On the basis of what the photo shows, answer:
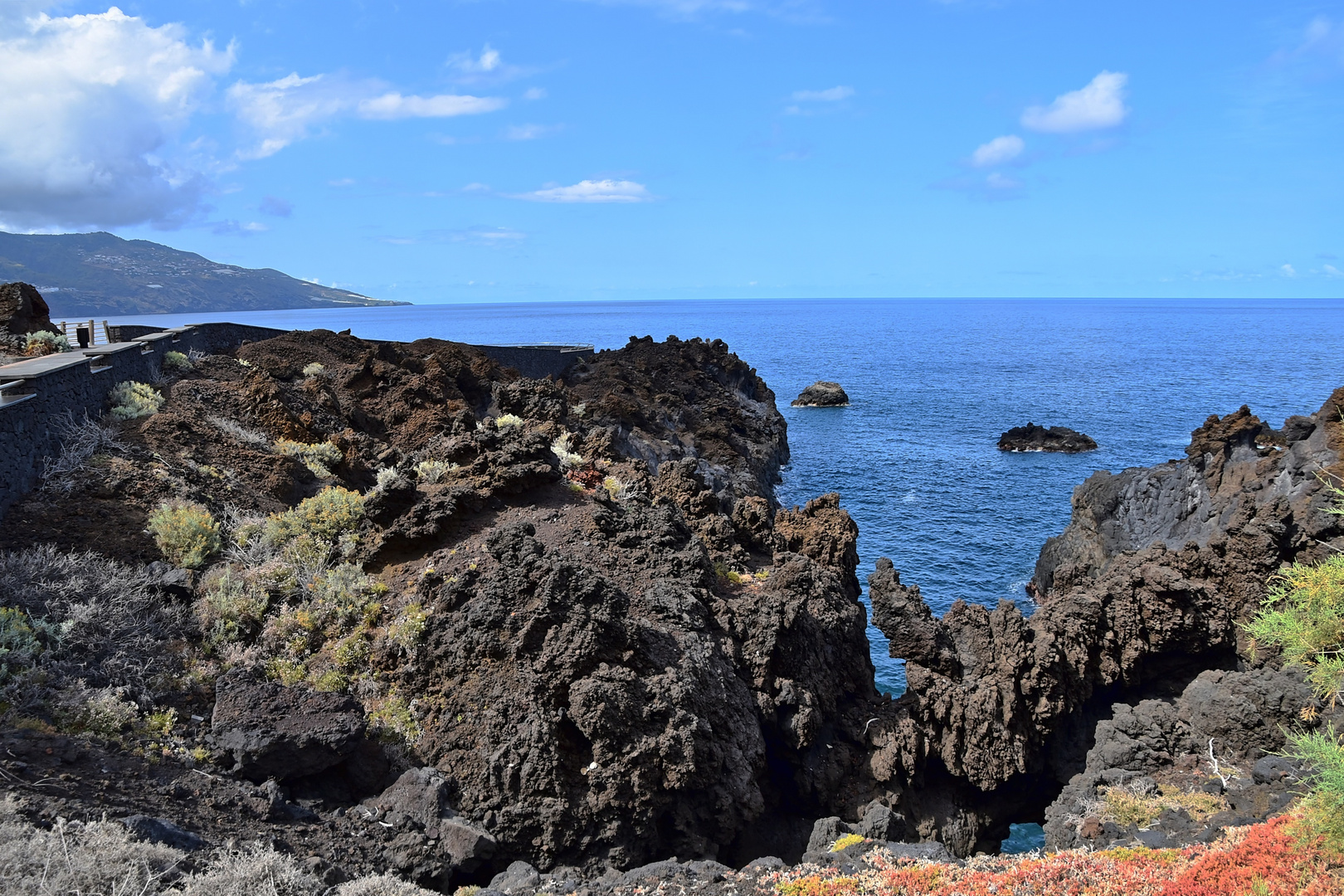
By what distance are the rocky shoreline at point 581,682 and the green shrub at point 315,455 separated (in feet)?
0.38

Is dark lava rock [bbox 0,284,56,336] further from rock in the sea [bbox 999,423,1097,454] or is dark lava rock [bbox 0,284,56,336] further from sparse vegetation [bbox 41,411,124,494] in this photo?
rock in the sea [bbox 999,423,1097,454]

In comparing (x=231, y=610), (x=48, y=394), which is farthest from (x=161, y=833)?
(x=48, y=394)

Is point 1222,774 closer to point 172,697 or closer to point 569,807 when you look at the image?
point 569,807

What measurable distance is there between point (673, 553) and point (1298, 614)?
9.49m

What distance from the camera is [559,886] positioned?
9812 millimetres

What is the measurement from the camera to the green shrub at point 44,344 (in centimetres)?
2145

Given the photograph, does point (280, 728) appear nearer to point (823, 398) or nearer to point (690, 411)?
point (690, 411)

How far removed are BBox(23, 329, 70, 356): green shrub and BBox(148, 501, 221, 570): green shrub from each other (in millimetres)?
10743

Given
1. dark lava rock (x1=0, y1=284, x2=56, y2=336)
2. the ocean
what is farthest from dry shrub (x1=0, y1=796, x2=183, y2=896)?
dark lava rock (x1=0, y1=284, x2=56, y2=336)

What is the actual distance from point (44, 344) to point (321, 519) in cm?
1257

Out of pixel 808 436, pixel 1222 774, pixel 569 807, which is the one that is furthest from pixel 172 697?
pixel 808 436

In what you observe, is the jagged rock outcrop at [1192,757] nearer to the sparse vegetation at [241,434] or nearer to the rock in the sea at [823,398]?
the sparse vegetation at [241,434]

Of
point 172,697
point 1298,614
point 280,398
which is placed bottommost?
point 172,697

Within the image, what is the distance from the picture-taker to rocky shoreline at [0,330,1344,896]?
10445 millimetres
